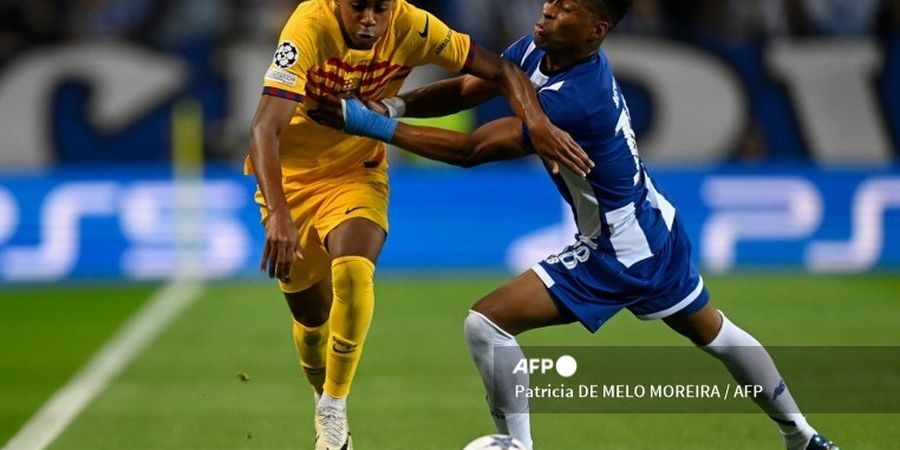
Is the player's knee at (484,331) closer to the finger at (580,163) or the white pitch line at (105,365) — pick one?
the finger at (580,163)

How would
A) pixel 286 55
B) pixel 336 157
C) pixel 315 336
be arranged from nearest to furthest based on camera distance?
1. pixel 286 55
2. pixel 336 157
3. pixel 315 336

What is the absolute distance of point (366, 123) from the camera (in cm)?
682

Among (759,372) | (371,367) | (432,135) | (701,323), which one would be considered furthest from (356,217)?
(371,367)

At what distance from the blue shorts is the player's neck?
2.66ft

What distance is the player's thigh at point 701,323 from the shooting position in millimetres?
7074

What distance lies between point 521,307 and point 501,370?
0.30 m

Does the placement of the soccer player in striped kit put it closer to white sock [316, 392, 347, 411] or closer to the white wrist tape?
the white wrist tape

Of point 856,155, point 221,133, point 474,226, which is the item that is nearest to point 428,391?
point 474,226

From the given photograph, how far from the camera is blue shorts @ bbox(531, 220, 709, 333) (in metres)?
6.83

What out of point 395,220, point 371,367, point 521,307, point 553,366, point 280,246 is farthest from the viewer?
point 395,220

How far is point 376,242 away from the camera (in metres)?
7.38

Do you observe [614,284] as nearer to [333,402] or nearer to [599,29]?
[599,29]

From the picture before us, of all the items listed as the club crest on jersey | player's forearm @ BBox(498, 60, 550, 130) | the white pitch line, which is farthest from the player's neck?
the white pitch line

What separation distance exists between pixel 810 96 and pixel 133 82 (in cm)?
816
